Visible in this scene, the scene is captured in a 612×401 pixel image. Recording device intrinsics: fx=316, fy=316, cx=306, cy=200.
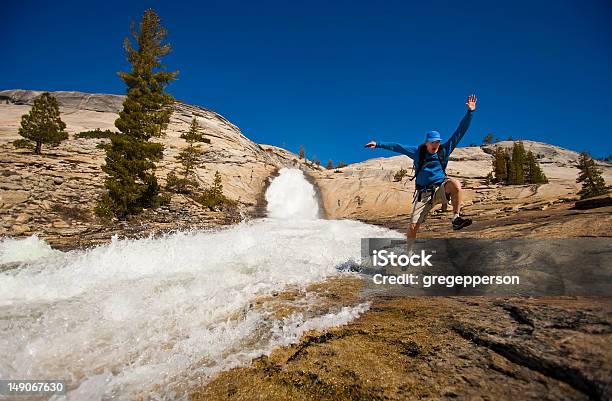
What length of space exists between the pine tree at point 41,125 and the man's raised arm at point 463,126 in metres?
31.2

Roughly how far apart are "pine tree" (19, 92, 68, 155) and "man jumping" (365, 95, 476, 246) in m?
30.8

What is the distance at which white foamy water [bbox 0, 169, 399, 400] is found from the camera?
287cm

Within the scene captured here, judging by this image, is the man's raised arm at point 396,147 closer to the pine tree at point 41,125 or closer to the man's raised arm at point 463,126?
the man's raised arm at point 463,126

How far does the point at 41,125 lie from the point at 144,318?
31.6 m

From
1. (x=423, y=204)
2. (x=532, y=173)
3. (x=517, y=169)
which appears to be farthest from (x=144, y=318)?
(x=532, y=173)

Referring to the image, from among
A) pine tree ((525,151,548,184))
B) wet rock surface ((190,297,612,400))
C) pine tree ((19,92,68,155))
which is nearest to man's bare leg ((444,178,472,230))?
wet rock surface ((190,297,612,400))

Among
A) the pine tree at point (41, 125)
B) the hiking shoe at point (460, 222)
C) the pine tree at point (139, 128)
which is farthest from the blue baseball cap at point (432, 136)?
the pine tree at point (41, 125)

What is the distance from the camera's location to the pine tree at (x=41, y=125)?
2605 cm

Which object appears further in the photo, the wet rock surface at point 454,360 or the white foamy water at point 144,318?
the white foamy water at point 144,318

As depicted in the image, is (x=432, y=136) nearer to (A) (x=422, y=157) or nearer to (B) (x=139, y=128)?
(A) (x=422, y=157)

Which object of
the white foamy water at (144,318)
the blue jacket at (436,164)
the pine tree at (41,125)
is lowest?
the white foamy water at (144,318)

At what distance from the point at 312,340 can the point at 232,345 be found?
2.68 ft

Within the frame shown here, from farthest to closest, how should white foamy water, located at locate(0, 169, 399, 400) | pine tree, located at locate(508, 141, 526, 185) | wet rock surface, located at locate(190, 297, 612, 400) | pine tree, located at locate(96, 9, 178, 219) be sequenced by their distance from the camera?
pine tree, located at locate(508, 141, 526, 185)
pine tree, located at locate(96, 9, 178, 219)
white foamy water, located at locate(0, 169, 399, 400)
wet rock surface, located at locate(190, 297, 612, 400)

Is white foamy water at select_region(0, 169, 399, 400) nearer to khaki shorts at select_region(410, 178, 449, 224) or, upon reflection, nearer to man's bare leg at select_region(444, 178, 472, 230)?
khaki shorts at select_region(410, 178, 449, 224)
